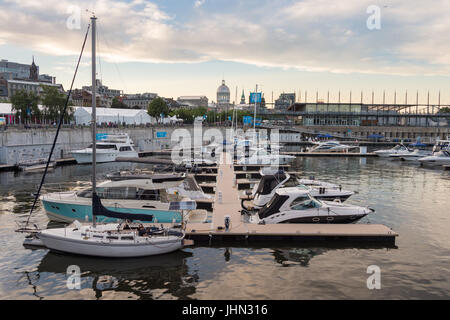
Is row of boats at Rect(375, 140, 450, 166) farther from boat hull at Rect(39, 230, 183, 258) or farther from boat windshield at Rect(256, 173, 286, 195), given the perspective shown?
boat hull at Rect(39, 230, 183, 258)

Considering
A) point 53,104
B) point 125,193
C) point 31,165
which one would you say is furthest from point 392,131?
point 125,193

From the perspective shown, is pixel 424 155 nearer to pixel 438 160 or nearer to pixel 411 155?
pixel 411 155

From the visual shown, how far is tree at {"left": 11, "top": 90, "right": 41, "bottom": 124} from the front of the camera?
221 feet

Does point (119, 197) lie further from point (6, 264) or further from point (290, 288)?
point (290, 288)

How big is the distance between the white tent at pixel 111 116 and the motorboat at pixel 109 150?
19.9 metres

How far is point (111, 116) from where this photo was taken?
8412 centimetres

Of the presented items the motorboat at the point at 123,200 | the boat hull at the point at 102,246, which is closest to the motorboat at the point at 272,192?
the motorboat at the point at 123,200

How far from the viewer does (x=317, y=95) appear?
506 ft

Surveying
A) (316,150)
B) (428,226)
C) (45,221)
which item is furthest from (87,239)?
(316,150)

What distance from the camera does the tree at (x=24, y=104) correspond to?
221 ft

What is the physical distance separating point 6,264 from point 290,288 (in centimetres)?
1302

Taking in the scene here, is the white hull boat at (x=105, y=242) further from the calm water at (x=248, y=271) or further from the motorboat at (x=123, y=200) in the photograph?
the motorboat at (x=123, y=200)

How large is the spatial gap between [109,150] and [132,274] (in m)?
43.7

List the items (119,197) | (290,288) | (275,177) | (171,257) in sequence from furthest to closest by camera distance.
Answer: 1. (275,177)
2. (119,197)
3. (171,257)
4. (290,288)
